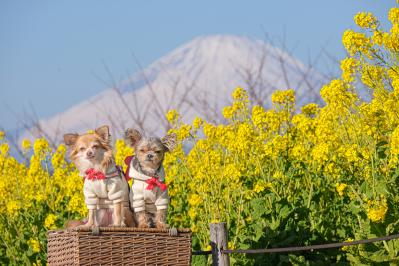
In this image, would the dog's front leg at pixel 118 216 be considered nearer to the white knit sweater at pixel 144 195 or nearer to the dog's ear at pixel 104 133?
the white knit sweater at pixel 144 195

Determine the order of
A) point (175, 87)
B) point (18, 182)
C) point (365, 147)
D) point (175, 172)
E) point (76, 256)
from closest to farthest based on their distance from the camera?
point (76, 256) → point (365, 147) → point (175, 172) → point (18, 182) → point (175, 87)

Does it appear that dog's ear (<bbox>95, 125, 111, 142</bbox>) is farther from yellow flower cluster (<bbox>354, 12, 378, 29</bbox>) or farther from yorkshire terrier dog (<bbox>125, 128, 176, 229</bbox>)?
yellow flower cluster (<bbox>354, 12, 378, 29</bbox>)

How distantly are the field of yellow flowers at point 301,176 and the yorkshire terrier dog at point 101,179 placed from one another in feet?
5.02

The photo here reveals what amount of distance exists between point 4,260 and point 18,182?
0.76 m

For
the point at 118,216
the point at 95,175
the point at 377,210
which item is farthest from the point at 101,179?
the point at 377,210

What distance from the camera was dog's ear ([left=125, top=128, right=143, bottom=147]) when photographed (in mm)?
4629

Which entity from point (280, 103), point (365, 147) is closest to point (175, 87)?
point (280, 103)

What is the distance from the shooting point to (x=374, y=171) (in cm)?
550

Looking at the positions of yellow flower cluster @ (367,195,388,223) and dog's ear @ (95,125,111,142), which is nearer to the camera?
dog's ear @ (95,125,111,142)

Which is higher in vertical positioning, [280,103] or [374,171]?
[280,103]

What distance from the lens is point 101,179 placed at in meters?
4.54

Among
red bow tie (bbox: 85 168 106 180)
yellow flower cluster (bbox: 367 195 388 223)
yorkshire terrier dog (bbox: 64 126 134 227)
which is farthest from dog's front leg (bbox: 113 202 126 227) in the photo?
yellow flower cluster (bbox: 367 195 388 223)

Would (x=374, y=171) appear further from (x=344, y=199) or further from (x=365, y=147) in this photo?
(x=344, y=199)

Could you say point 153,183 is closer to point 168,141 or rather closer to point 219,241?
point 168,141
